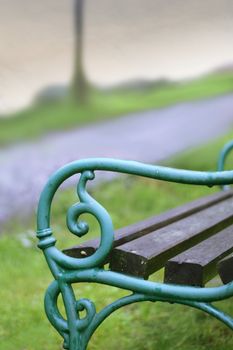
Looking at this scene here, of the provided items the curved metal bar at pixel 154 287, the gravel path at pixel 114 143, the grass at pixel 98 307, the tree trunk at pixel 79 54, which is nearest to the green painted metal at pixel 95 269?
the curved metal bar at pixel 154 287

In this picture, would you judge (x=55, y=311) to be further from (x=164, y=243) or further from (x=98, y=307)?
(x=98, y=307)

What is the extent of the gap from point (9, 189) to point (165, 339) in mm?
2553

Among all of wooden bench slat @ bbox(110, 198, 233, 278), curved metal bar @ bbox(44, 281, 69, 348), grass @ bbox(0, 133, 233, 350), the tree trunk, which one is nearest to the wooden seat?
wooden bench slat @ bbox(110, 198, 233, 278)

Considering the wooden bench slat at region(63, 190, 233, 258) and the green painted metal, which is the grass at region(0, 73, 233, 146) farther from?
the green painted metal

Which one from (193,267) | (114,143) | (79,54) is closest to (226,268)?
(193,267)

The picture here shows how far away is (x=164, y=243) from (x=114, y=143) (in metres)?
3.60

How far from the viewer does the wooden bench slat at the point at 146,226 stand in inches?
70.4

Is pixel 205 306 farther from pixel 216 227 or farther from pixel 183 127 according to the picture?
pixel 183 127

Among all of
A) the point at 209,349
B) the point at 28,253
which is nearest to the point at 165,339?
the point at 209,349

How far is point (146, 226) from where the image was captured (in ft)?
6.86

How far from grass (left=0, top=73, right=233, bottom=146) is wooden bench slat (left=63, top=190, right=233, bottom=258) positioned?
1.98m

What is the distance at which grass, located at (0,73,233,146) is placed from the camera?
178 inches

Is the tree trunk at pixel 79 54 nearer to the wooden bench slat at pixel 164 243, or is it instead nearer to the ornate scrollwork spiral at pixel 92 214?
the wooden bench slat at pixel 164 243

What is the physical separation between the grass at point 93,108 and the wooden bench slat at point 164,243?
2.34 m
